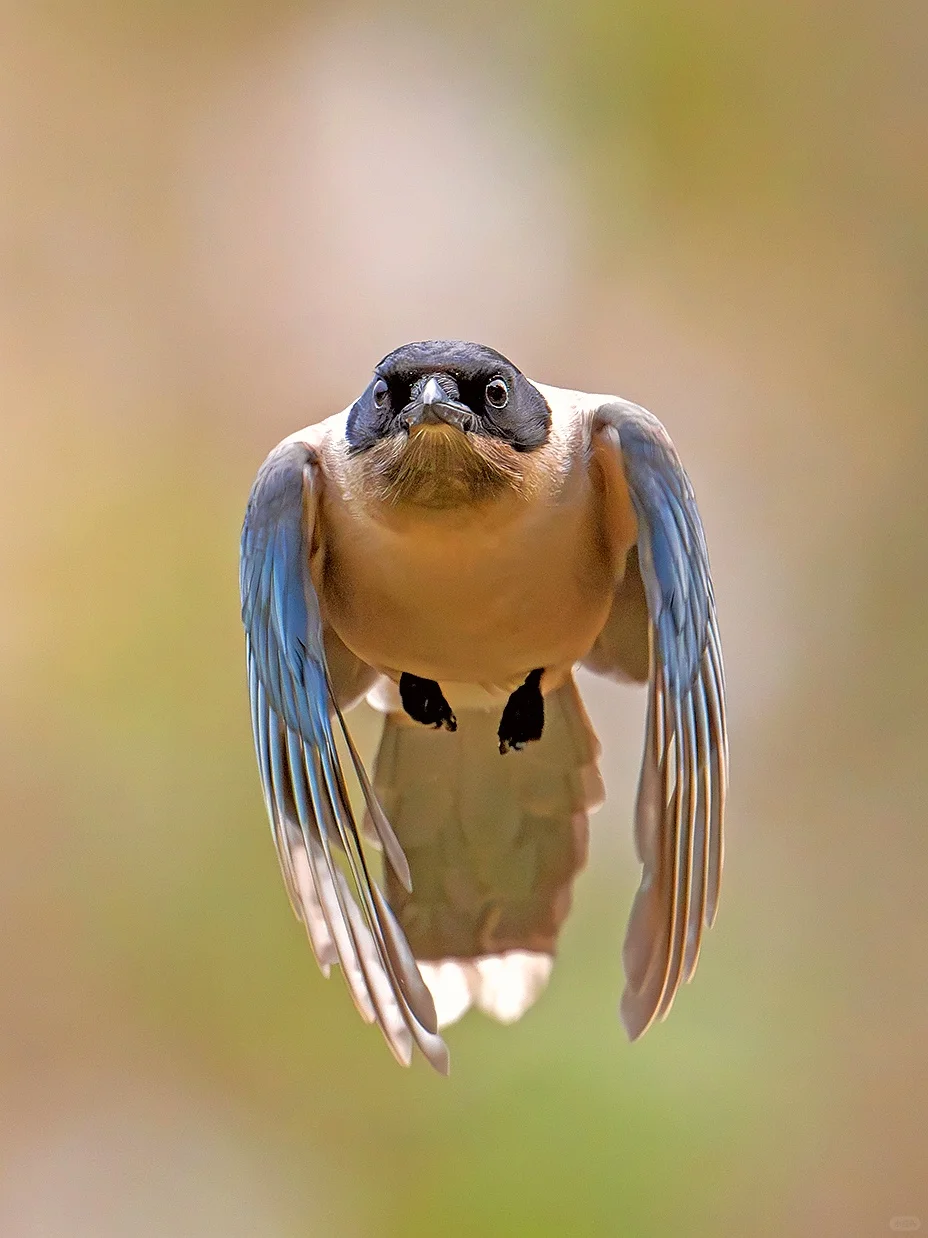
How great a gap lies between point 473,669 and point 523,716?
134 millimetres

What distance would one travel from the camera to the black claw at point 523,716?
161cm

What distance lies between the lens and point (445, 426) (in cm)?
131

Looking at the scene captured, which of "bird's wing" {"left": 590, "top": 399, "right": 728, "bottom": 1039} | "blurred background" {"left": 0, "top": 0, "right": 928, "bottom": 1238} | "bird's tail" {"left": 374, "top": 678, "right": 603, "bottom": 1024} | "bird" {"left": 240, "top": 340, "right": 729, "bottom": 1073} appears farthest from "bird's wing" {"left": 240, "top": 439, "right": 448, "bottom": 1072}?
"blurred background" {"left": 0, "top": 0, "right": 928, "bottom": 1238}

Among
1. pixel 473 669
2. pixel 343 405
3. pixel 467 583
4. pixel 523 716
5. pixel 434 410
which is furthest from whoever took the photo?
pixel 343 405

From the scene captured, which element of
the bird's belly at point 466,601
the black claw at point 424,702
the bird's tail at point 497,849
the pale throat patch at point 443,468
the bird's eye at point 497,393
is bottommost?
the bird's tail at point 497,849

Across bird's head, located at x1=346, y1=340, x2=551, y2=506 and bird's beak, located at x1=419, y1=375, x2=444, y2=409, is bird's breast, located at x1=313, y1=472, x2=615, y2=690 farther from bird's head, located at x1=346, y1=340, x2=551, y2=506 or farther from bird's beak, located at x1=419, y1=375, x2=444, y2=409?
bird's beak, located at x1=419, y1=375, x2=444, y2=409

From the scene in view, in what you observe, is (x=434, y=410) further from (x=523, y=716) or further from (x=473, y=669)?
(x=523, y=716)

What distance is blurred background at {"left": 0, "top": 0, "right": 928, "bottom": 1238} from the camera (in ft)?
8.47

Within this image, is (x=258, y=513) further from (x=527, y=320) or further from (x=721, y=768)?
(x=527, y=320)

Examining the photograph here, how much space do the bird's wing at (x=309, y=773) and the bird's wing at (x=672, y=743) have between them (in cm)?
23

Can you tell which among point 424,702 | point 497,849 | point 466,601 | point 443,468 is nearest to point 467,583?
point 466,601

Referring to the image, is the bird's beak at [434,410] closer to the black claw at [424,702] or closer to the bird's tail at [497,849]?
the black claw at [424,702]

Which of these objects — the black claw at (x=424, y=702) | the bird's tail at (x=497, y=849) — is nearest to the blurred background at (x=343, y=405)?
the bird's tail at (x=497, y=849)

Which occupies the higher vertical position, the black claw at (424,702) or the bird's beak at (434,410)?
the bird's beak at (434,410)
